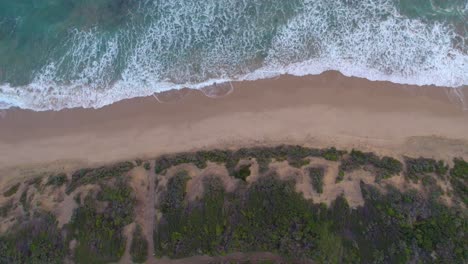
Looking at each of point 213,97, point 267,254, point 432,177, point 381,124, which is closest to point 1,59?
point 213,97

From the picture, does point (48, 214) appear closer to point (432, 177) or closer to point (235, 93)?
point (235, 93)

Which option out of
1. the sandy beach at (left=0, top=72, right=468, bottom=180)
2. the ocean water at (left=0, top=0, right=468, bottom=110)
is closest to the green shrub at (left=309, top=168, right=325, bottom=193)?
the sandy beach at (left=0, top=72, right=468, bottom=180)

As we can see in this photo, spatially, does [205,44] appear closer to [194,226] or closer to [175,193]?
[175,193]

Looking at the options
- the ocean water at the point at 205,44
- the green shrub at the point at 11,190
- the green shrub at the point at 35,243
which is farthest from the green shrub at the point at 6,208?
the ocean water at the point at 205,44

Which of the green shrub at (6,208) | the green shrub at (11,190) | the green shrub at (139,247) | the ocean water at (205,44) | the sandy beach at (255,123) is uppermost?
the ocean water at (205,44)

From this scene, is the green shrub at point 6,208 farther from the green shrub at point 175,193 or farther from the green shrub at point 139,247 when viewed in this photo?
the green shrub at point 175,193
